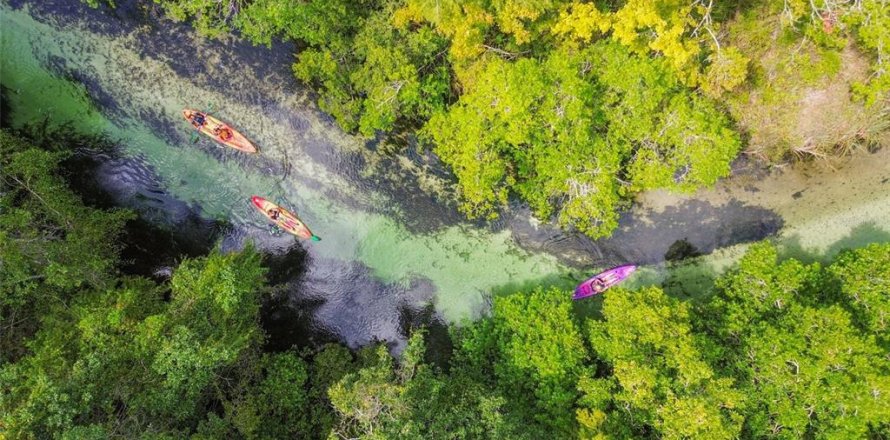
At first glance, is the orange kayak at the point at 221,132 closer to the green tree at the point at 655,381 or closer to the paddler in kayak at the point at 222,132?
the paddler in kayak at the point at 222,132

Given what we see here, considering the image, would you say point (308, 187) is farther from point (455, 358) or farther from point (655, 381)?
point (655, 381)

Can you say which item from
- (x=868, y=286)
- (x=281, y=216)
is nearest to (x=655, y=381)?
(x=868, y=286)

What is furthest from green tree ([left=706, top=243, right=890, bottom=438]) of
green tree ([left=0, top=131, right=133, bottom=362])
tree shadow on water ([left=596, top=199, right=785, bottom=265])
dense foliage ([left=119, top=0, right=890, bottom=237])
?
green tree ([left=0, top=131, right=133, bottom=362])

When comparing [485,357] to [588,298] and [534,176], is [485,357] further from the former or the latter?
[534,176]

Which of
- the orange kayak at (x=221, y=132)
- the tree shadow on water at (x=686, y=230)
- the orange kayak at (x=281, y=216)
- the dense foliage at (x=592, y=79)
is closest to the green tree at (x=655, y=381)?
the dense foliage at (x=592, y=79)

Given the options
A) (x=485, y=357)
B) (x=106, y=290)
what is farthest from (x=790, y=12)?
(x=106, y=290)
